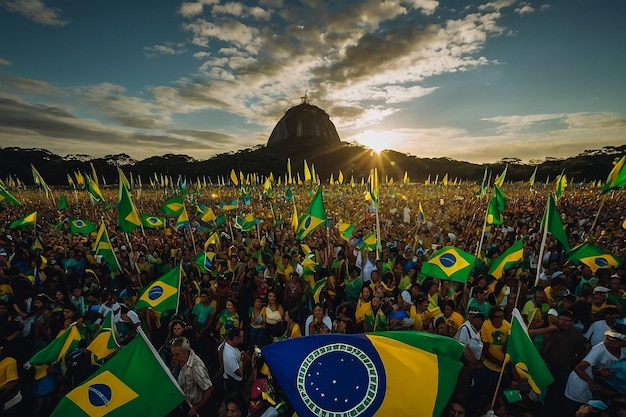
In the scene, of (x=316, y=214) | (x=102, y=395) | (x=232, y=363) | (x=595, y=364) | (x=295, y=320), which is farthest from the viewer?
(x=316, y=214)

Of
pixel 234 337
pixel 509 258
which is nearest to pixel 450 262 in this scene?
pixel 509 258

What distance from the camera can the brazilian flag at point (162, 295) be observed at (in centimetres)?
577

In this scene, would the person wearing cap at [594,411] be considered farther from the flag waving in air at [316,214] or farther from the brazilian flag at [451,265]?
the flag waving in air at [316,214]

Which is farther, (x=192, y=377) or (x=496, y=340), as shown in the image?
(x=496, y=340)

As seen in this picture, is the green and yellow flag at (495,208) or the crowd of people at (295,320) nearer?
the crowd of people at (295,320)

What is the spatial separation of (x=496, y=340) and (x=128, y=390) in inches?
182

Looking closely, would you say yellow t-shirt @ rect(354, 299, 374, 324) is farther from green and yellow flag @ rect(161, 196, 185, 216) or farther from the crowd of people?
green and yellow flag @ rect(161, 196, 185, 216)

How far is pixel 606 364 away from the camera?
12.6 feet

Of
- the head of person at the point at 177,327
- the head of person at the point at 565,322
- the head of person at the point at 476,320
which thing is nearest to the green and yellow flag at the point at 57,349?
the head of person at the point at 177,327

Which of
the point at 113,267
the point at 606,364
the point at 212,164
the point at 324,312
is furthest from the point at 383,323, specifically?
the point at 212,164

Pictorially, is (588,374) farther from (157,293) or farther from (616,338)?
(157,293)

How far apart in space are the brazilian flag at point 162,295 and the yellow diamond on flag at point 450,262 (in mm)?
4845

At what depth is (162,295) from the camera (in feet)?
19.1

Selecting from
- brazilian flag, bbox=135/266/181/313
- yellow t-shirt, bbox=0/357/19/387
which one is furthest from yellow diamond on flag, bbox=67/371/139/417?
brazilian flag, bbox=135/266/181/313
